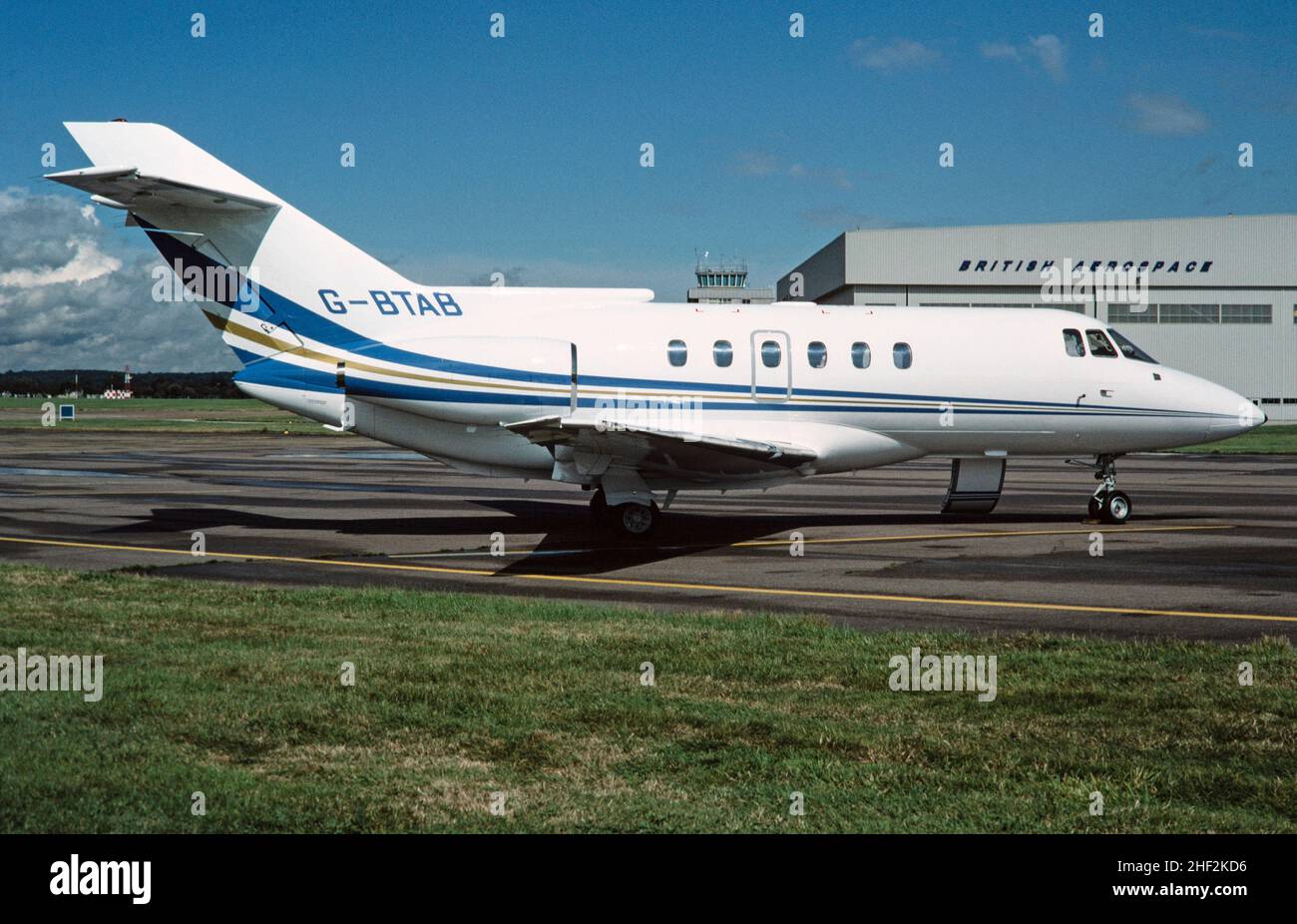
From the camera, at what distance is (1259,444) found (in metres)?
52.2

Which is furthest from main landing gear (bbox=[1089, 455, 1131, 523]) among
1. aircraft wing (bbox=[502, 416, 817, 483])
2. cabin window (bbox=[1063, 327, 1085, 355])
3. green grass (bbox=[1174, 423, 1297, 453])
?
green grass (bbox=[1174, 423, 1297, 453])

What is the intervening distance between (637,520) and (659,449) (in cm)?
193

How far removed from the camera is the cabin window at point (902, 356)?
63.1ft

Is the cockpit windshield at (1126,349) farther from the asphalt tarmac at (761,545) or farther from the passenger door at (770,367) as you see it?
the passenger door at (770,367)

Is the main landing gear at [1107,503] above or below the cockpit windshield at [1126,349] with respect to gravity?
below

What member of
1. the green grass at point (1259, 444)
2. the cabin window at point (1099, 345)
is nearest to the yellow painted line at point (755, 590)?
the cabin window at point (1099, 345)

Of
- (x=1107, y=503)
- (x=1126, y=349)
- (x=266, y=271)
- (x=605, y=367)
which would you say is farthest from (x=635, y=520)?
(x=1126, y=349)

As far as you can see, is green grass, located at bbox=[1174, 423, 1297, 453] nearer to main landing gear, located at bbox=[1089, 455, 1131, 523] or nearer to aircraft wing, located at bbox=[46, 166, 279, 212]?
main landing gear, located at bbox=[1089, 455, 1131, 523]

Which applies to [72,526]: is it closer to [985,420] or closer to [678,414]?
[678,414]

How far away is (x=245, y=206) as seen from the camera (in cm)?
1759

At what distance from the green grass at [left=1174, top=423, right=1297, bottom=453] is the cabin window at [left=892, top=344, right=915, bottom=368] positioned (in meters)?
25.9

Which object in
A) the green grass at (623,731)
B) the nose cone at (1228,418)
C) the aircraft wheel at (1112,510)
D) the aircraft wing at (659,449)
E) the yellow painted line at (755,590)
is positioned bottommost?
the green grass at (623,731)

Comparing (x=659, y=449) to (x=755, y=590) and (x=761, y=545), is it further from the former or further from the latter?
(x=755, y=590)

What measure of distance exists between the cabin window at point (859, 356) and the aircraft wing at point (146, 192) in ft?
30.8
